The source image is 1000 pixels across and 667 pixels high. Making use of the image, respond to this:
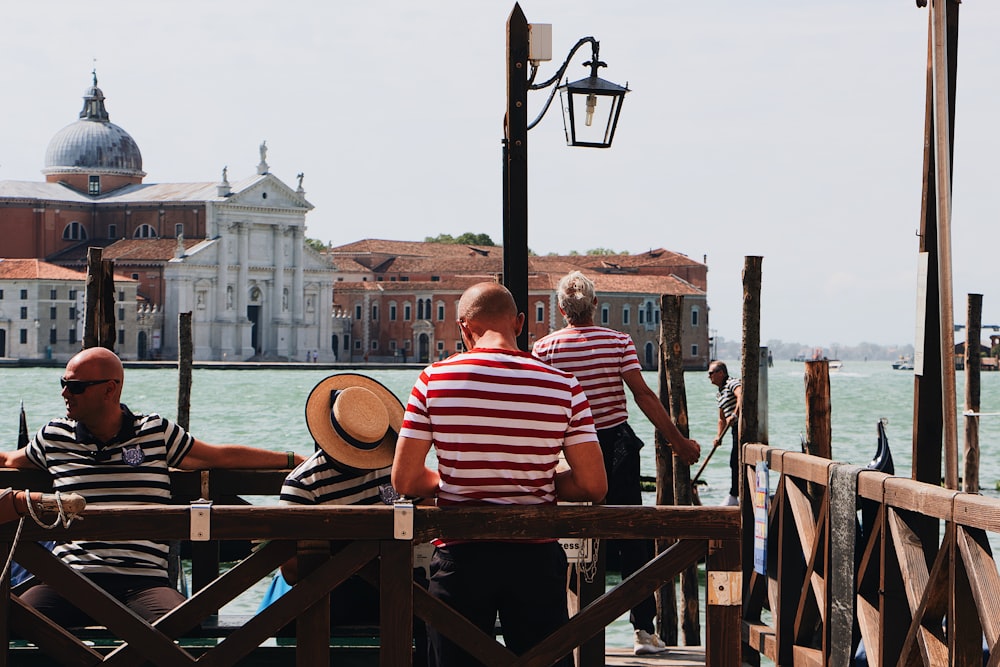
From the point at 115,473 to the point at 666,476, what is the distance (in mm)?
3229

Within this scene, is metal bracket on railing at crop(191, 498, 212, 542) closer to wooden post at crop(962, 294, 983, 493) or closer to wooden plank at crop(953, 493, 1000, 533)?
wooden plank at crop(953, 493, 1000, 533)

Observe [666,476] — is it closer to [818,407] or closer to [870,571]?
[818,407]

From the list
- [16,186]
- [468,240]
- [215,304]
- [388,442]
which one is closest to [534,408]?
[388,442]

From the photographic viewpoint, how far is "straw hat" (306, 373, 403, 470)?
110 inches

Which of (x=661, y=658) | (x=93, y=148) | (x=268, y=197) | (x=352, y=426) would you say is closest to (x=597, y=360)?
(x=661, y=658)

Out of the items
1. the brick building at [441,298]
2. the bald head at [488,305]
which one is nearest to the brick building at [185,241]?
the brick building at [441,298]

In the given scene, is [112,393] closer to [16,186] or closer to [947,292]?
[947,292]

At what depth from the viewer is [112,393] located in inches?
113

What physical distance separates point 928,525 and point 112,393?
5.86ft

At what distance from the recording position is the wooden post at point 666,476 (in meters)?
5.79

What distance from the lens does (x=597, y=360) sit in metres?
3.74

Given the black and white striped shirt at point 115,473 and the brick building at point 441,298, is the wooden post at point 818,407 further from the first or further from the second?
the brick building at point 441,298

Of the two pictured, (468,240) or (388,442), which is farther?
(468,240)

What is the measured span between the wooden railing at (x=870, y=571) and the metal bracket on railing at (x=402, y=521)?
1086 mm
